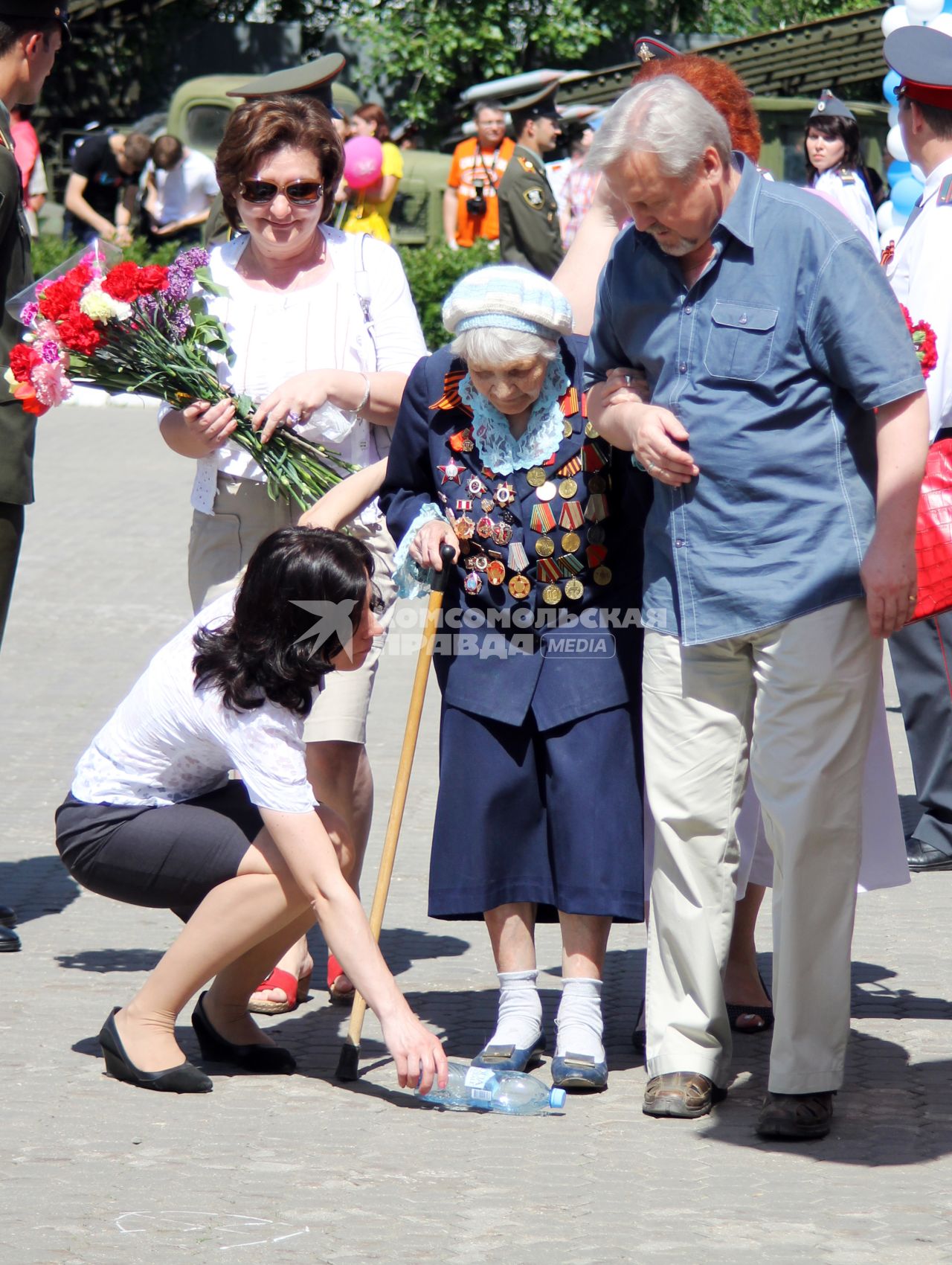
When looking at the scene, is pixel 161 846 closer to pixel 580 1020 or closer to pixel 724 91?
pixel 580 1020

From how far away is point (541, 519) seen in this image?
12.9 feet

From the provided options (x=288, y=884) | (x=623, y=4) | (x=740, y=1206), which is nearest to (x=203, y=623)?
(x=288, y=884)

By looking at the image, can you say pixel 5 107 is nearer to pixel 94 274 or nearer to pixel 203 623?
pixel 94 274

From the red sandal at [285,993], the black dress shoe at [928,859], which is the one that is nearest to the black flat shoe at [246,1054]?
the red sandal at [285,993]

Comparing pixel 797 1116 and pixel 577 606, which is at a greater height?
pixel 577 606

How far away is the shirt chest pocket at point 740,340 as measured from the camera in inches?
138

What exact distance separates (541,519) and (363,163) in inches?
379

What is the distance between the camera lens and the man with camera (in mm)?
15875

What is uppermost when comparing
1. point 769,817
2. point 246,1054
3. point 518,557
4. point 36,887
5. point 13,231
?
point 13,231

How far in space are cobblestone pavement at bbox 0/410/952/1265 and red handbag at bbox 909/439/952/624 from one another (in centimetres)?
104

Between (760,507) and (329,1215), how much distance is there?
1555 mm

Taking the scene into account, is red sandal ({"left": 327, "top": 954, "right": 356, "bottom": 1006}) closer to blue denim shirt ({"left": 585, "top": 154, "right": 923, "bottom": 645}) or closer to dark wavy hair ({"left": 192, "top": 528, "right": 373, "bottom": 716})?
dark wavy hair ({"left": 192, "top": 528, "right": 373, "bottom": 716})

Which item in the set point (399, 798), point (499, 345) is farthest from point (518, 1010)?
point (499, 345)

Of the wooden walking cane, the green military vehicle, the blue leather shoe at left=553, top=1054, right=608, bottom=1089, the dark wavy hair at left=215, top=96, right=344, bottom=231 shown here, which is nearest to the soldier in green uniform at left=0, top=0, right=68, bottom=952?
the dark wavy hair at left=215, top=96, right=344, bottom=231
